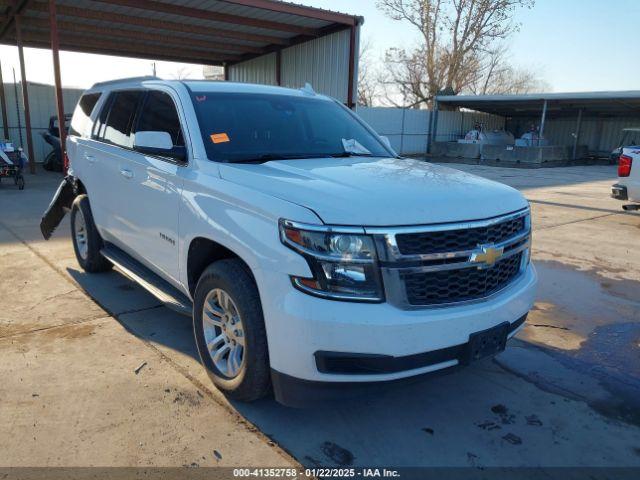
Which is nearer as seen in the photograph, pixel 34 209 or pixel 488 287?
pixel 488 287

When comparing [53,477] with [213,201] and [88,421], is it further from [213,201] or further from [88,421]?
[213,201]

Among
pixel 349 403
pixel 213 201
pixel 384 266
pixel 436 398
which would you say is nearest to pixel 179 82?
pixel 213 201

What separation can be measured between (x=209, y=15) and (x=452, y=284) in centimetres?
1350

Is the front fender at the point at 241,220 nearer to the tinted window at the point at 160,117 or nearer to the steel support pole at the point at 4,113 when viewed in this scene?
the tinted window at the point at 160,117

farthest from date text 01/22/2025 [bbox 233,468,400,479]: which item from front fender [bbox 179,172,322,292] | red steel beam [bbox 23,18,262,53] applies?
red steel beam [bbox 23,18,262,53]

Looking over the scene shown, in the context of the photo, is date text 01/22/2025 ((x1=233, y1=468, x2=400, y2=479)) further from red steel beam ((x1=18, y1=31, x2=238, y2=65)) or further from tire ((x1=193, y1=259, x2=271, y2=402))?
red steel beam ((x1=18, y1=31, x2=238, y2=65))

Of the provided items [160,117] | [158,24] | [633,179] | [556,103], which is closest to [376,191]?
[160,117]

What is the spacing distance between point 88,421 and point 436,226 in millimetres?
2249

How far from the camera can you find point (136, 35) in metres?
16.8

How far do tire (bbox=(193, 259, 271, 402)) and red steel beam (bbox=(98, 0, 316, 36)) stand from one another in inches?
471

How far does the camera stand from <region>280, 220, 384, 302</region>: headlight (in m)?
2.47

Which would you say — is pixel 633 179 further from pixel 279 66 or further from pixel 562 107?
pixel 562 107

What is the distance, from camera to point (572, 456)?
2760 millimetres

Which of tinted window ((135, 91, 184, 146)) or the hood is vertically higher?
tinted window ((135, 91, 184, 146))
